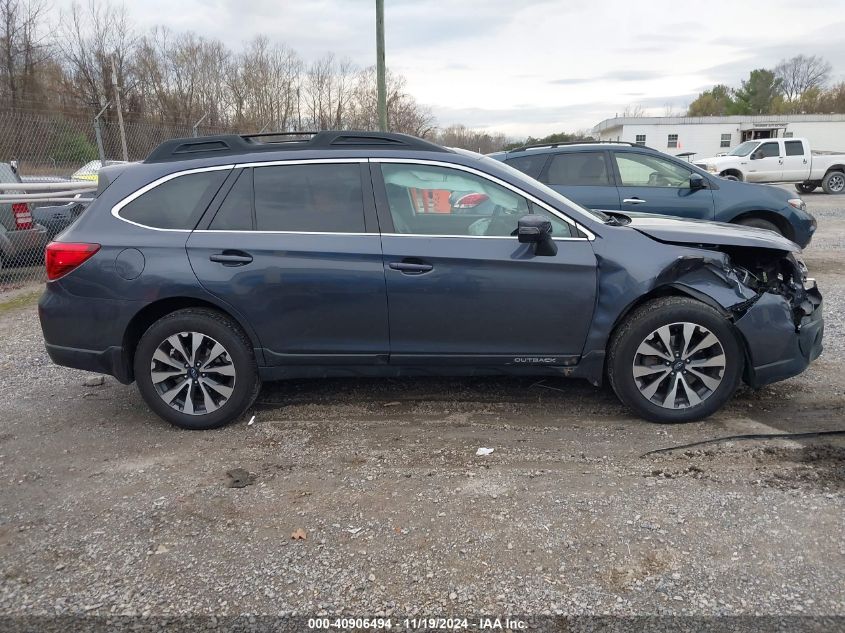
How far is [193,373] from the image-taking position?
3.96 meters

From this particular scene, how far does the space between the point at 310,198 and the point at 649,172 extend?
17.1 ft

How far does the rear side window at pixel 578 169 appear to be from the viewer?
7.66 metres

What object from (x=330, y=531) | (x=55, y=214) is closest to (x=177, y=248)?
(x=330, y=531)

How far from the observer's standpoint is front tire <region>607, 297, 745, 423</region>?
378cm

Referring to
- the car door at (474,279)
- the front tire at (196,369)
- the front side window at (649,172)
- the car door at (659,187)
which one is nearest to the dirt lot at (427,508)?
the front tire at (196,369)

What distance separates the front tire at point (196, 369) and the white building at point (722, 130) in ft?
153

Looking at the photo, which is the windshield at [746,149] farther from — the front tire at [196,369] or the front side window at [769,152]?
the front tire at [196,369]

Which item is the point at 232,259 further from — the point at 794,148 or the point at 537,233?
the point at 794,148

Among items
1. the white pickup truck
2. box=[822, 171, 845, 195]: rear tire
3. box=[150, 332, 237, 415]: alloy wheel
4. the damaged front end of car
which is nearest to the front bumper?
the damaged front end of car

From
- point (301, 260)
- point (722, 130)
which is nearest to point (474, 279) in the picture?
point (301, 260)

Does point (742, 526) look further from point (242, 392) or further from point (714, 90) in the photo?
point (714, 90)

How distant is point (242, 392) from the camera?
399 cm

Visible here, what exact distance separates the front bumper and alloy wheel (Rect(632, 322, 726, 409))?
8.5 inches

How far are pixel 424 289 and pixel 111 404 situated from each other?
256cm
